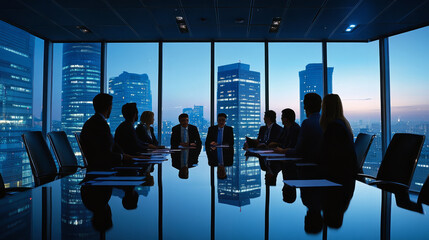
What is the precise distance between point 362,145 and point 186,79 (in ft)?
15.4

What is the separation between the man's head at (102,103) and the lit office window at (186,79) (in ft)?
13.0

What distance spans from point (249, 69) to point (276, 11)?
1.93 metres

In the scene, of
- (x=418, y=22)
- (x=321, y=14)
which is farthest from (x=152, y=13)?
(x=418, y=22)

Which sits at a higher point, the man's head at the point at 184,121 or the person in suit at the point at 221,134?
the man's head at the point at 184,121

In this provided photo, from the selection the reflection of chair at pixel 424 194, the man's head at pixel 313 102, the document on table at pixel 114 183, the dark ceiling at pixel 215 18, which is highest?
the dark ceiling at pixel 215 18

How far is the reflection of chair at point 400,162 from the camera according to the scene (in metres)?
1.96

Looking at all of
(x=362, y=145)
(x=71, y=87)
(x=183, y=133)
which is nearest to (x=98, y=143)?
(x=362, y=145)

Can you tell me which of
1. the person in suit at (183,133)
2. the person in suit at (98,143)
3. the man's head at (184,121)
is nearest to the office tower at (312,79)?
the person in suit at (183,133)

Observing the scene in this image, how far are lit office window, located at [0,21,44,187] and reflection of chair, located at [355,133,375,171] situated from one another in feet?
19.7

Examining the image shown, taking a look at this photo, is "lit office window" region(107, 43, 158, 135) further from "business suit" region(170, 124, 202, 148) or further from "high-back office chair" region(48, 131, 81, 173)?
"high-back office chair" region(48, 131, 81, 173)

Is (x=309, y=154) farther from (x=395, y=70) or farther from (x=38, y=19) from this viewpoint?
(x=38, y=19)

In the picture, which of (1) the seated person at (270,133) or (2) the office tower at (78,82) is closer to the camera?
(1) the seated person at (270,133)

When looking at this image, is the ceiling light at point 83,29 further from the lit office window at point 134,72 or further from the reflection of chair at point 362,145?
the reflection of chair at point 362,145

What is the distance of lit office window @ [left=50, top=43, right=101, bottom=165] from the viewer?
6.95 meters
